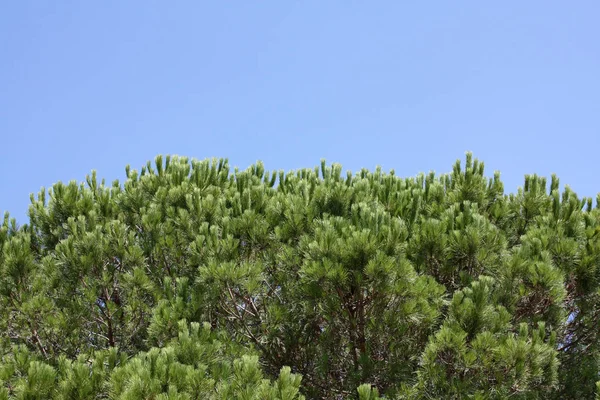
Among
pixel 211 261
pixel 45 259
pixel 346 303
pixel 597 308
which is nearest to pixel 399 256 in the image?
pixel 346 303

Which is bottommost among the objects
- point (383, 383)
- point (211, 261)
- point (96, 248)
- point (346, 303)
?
point (383, 383)

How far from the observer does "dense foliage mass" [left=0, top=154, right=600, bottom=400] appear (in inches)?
268

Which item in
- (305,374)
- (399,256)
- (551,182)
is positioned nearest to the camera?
(399,256)

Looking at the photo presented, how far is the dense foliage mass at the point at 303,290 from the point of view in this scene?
6809 mm

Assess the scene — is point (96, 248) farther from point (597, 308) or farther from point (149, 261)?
point (597, 308)

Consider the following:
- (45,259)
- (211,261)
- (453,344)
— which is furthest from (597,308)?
(45,259)

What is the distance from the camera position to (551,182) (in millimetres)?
9609

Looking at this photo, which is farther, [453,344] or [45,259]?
[45,259]

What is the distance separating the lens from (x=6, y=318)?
8.78 metres

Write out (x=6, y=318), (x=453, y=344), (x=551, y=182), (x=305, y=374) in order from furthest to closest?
(x=551, y=182)
(x=6, y=318)
(x=305, y=374)
(x=453, y=344)

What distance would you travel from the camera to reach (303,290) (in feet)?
23.9

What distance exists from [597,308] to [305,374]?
12.3ft

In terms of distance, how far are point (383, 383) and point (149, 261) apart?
338 cm

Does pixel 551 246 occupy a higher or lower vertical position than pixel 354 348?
higher
